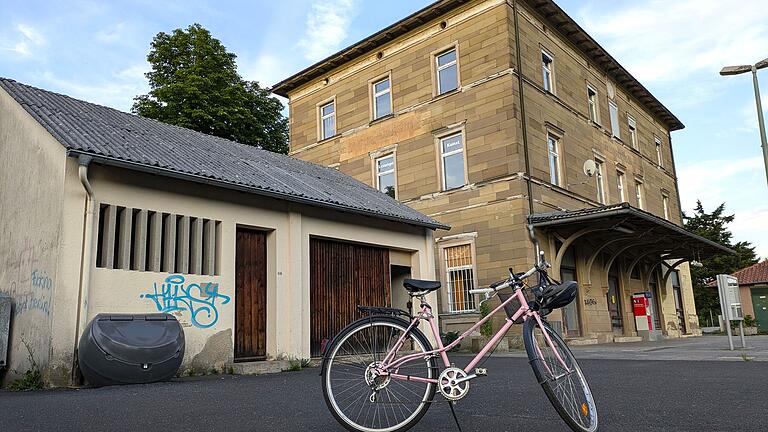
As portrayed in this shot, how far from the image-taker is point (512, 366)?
1036 centimetres

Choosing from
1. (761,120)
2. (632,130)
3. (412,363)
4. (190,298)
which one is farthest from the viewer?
(632,130)

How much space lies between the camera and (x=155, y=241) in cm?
991

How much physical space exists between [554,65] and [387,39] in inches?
241

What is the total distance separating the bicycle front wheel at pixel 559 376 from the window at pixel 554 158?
16.6 metres

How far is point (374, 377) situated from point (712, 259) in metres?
45.0

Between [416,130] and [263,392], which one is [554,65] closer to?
[416,130]

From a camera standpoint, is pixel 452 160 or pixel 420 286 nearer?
pixel 420 286

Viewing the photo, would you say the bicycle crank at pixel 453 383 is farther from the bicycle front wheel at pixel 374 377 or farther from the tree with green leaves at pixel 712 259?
the tree with green leaves at pixel 712 259

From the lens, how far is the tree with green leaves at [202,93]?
88.5 ft

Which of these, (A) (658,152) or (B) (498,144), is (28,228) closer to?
(B) (498,144)


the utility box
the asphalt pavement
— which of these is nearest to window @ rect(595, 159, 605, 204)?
the asphalt pavement

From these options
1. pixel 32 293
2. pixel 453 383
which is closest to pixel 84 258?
pixel 32 293

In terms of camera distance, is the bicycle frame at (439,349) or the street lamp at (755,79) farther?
the street lamp at (755,79)

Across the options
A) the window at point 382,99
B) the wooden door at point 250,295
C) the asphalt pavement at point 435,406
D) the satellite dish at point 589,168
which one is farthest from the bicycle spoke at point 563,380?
the window at point 382,99
